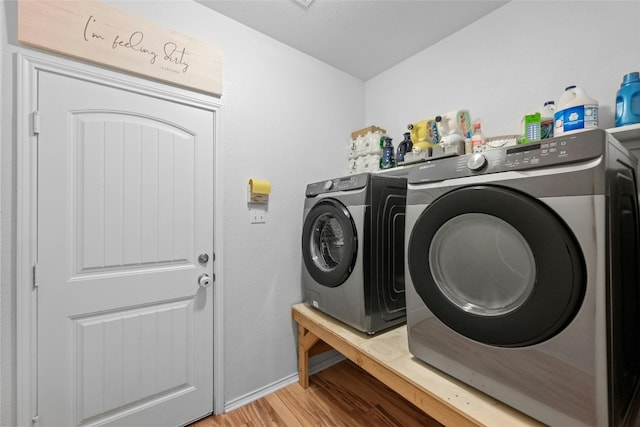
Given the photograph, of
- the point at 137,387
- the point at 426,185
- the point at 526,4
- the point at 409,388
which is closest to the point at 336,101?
the point at 526,4

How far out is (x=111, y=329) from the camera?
1.34 meters

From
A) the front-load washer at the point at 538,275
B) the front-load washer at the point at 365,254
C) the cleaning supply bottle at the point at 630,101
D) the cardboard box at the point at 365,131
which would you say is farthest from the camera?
the cardboard box at the point at 365,131

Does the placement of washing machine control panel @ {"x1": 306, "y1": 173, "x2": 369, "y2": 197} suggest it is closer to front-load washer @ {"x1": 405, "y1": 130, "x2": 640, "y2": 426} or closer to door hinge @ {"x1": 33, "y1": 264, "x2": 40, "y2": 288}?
front-load washer @ {"x1": 405, "y1": 130, "x2": 640, "y2": 426}

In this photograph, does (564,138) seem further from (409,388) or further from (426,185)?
(409,388)

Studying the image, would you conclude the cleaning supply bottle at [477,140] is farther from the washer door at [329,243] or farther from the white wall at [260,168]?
the white wall at [260,168]

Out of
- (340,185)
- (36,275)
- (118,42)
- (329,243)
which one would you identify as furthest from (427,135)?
(36,275)

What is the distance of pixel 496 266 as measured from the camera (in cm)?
90

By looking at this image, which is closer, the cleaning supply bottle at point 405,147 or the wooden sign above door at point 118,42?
the wooden sign above door at point 118,42

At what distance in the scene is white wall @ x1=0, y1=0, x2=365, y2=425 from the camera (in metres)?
1.70

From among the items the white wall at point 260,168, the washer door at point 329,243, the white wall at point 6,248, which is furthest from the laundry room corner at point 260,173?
the white wall at point 6,248

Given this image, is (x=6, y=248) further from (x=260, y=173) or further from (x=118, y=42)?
(x=260, y=173)

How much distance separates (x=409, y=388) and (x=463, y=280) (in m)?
0.52

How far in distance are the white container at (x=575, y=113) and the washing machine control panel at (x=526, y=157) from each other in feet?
1.94

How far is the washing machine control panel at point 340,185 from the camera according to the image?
1.48 metres
